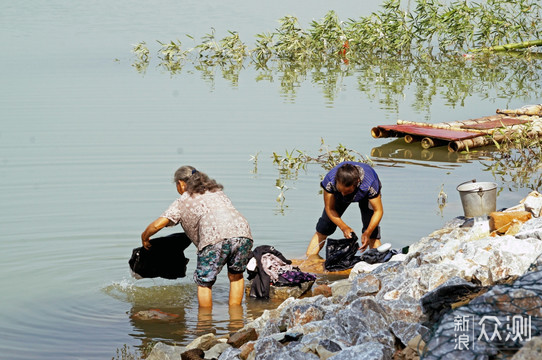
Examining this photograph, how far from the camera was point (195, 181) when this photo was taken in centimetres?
798

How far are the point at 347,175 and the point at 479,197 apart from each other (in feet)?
5.32

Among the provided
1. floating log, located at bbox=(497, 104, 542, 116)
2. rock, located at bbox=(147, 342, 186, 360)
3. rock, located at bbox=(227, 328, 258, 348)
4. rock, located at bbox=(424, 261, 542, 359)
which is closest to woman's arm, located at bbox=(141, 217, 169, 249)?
rock, located at bbox=(147, 342, 186, 360)

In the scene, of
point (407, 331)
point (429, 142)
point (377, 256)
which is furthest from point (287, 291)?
point (429, 142)

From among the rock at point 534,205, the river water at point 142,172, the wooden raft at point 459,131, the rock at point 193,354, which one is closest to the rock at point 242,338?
the rock at point 193,354

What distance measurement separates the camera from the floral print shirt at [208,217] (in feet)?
26.0

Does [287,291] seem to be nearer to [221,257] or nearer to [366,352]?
[221,257]

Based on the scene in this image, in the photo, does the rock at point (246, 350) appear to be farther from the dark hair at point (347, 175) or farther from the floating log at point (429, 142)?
the floating log at point (429, 142)

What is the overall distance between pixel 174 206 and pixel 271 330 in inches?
65.3

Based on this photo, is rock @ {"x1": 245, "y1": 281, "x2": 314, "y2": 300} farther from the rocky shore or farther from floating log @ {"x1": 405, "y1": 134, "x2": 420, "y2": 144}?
floating log @ {"x1": 405, "y1": 134, "x2": 420, "y2": 144}

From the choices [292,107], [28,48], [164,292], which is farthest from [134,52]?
[164,292]

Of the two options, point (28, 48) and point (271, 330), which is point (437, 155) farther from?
point (28, 48)

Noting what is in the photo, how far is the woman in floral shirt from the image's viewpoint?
7938mm

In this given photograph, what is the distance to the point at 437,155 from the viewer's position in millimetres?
15594

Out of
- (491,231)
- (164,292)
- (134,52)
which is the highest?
(134,52)
